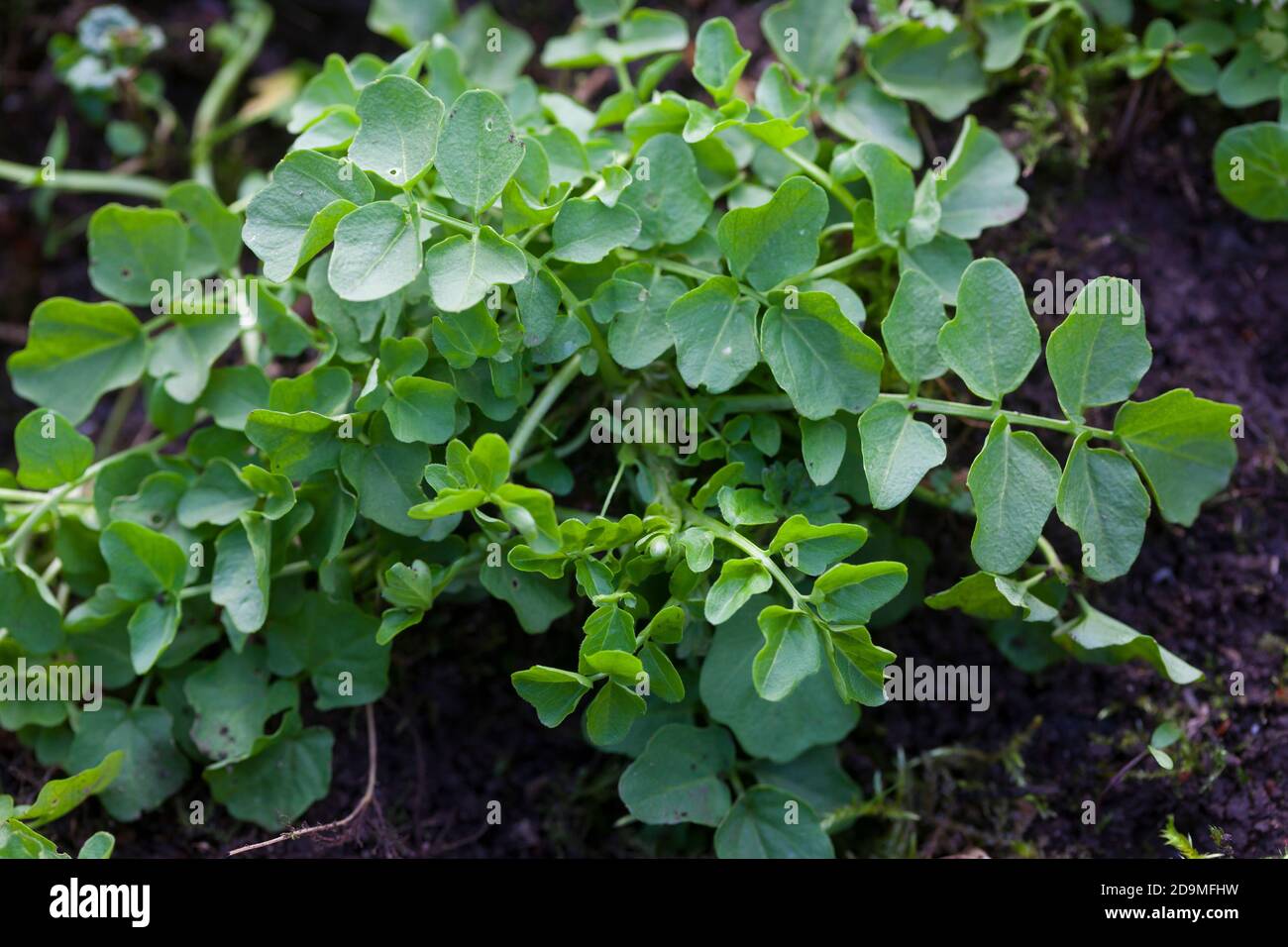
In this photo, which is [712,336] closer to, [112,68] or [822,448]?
[822,448]

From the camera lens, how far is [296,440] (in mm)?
1513

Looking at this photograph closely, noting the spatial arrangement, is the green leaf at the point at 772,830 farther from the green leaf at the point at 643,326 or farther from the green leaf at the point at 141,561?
the green leaf at the point at 141,561

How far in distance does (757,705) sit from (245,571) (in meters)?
0.76

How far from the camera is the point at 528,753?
6.14 ft

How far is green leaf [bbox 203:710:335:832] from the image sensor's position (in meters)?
1.71

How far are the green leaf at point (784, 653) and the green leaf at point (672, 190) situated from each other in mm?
574

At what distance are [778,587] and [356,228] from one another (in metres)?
0.78

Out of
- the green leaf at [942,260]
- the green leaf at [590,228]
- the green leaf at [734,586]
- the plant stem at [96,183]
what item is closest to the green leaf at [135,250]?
the plant stem at [96,183]

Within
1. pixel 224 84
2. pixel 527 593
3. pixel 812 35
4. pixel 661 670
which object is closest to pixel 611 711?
pixel 661 670

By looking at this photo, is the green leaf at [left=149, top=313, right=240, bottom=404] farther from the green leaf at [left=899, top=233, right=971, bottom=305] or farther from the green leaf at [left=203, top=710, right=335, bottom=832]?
the green leaf at [left=899, top=233, right=971, bottom=305]

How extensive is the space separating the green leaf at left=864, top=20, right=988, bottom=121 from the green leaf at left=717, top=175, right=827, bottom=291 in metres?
0.52

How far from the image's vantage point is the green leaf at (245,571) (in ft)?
5.02
